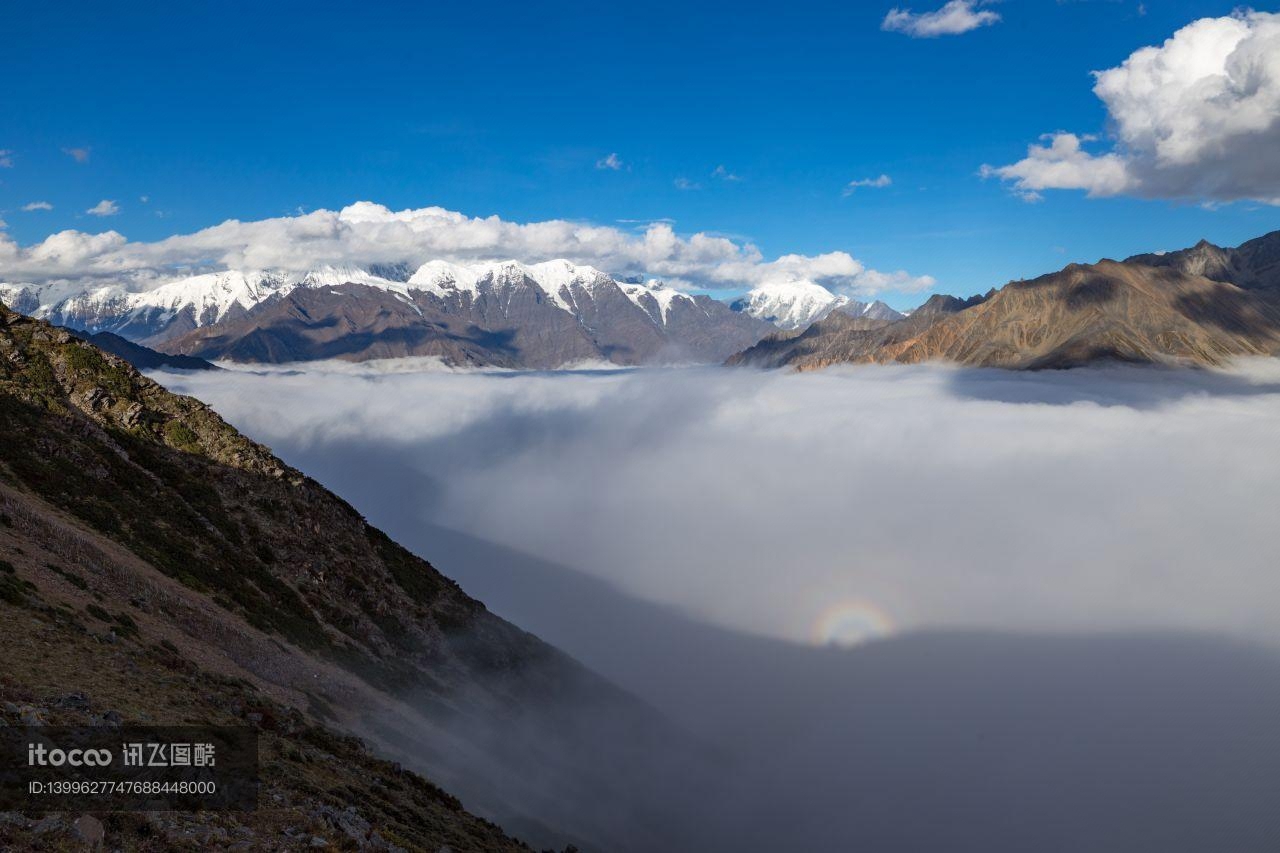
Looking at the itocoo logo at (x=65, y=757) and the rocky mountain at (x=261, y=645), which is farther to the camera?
the rocky mountain at (x=261, y=645)

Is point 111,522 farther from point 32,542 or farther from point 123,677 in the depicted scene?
point 123,677

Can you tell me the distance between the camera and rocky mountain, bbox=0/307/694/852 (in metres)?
29.8

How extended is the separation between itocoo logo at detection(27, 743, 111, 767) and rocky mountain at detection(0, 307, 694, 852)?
6.76ft

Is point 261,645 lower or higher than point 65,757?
lower

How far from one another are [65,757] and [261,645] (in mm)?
41938

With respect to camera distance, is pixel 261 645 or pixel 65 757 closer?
pixel 65 757

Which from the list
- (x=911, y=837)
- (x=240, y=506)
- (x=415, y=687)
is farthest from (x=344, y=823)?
(x=911, y=837)

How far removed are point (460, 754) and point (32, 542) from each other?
4200cm

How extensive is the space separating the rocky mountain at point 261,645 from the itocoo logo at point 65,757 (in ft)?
6.76

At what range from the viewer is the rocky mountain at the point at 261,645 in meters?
29.8

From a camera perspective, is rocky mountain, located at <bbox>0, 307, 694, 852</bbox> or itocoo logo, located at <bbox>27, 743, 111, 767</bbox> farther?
rocky mountain, located at <bbox>0, 307, 694, 852</bbox>

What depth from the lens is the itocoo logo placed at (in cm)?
2170

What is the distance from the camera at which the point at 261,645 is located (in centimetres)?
6109

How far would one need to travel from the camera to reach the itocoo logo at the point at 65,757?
21695 mm
